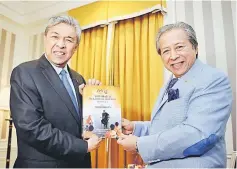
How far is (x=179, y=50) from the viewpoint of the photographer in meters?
1.33

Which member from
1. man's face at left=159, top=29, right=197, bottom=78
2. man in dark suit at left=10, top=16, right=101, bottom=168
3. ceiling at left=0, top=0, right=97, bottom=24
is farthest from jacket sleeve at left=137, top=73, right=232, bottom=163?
ceiling at left=0, top=0, right=97, bottom=24

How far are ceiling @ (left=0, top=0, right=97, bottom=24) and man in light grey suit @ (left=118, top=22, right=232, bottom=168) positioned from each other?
7.28 ft

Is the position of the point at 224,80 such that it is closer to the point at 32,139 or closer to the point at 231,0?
the point at 32,139

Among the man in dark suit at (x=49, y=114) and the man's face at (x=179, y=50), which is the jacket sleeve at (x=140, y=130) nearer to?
the man in dark suit at (x=49, y=114)

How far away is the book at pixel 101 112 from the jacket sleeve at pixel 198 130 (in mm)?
265

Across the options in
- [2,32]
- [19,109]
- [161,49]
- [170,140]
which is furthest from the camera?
[2,32]

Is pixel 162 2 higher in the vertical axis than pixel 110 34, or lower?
higher

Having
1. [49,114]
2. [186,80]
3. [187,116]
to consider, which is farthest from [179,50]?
[49,114]

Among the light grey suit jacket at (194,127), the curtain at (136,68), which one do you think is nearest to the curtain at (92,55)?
the curtain at (136,68)

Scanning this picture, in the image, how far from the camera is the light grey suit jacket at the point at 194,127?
113cm

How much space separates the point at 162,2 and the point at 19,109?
2015 millimetres

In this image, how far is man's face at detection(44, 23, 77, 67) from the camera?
1442 mm

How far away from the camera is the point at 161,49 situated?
1.41 m

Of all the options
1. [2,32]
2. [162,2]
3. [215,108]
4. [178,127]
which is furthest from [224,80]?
[2,32]
